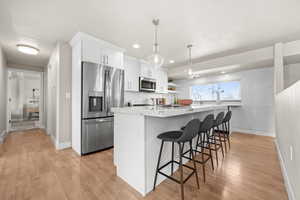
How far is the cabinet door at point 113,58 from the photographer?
300cm

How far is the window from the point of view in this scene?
16.0 feet

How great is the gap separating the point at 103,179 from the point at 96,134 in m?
1.16

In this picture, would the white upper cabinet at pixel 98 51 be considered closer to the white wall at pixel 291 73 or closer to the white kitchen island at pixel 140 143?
the white kitchen island at pixel 140 143

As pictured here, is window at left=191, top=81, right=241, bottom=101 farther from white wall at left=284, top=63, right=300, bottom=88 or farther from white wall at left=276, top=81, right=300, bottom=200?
white wall at left=276, top=81, right=300, bottom=200

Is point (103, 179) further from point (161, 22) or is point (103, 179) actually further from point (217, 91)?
point (217, 91)

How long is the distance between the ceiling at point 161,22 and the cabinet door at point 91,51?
235mm

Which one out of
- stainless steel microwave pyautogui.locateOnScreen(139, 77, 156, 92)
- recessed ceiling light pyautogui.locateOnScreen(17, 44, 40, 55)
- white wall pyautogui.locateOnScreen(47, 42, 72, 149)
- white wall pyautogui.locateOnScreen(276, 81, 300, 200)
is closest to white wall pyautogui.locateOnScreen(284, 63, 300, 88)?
white wall pyautogui.locateOnScreen(276, 81, 300, 200)

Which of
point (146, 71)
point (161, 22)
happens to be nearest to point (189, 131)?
point (161, 22)

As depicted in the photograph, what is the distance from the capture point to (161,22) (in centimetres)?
221

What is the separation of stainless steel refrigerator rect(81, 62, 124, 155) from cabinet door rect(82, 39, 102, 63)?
0.39ft

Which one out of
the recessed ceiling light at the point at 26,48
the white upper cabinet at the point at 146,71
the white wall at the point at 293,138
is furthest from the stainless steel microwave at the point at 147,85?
the white wall at the point at 293,138

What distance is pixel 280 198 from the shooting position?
58.0 inches

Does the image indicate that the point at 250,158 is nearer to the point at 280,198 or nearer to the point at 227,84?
the point at 280,198

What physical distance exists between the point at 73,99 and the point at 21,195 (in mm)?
1880
